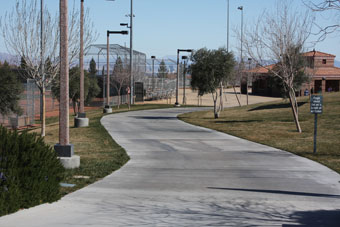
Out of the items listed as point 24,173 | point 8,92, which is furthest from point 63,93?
point 8,92

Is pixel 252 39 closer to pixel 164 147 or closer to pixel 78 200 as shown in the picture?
pixel 164 147

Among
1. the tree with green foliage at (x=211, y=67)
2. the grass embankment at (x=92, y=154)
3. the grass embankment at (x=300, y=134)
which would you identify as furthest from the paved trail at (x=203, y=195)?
the tree with green foliage at (x=211, y=67)

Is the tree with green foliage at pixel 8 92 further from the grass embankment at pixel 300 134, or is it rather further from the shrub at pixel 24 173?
the shrub at pixel 24 173

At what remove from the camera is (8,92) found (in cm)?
3200

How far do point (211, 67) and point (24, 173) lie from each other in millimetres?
28026

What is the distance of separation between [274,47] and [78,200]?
19370mm

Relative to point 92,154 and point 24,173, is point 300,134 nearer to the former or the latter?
point 92,154

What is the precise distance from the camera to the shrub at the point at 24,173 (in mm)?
8109

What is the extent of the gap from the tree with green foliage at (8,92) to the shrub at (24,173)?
2426 centimetres

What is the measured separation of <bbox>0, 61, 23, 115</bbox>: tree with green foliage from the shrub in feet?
79.6

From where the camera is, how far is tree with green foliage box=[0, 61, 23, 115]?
31.8 m

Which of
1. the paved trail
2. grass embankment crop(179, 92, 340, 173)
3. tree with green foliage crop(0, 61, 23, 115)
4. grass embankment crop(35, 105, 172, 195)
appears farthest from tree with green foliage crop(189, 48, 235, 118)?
the paved trail

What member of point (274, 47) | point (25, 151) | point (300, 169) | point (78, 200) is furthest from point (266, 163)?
point (274, 47)

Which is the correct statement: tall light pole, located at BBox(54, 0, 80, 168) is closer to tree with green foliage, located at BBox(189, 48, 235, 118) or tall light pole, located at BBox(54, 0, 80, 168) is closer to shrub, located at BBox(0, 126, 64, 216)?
shrub, located at BBox(0, 126, 64, 216)
